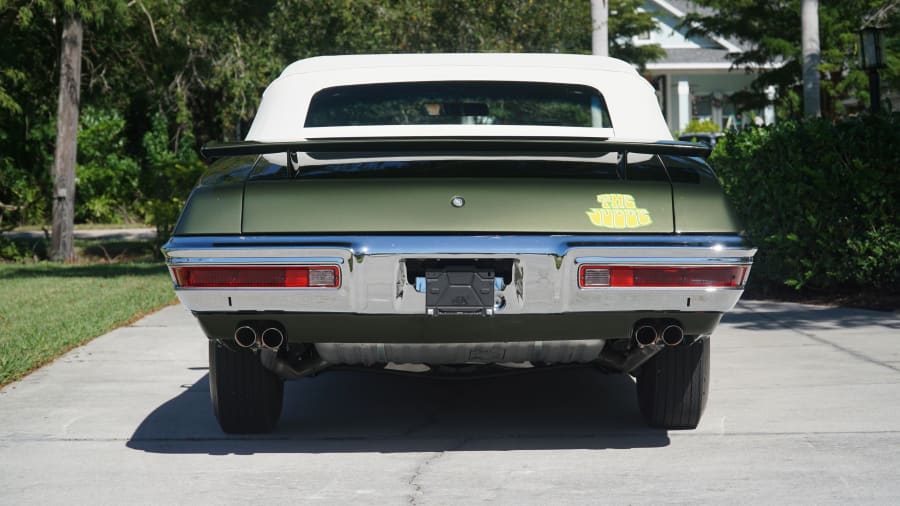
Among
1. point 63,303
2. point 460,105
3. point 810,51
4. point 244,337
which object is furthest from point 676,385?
point 810,51

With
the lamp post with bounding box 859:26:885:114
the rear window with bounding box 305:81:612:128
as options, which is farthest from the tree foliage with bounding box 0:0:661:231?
the rear window with bounding box 305:81:612:128

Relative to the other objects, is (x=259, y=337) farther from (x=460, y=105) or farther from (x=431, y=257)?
(x=460, y=105)

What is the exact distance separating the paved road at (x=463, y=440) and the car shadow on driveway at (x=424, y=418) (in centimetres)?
1

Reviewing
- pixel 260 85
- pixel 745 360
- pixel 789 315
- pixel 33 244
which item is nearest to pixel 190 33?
pixel 260 85

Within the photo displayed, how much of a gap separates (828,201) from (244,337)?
22.1 ft

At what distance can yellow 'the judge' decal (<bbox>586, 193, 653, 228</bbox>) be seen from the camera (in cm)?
478

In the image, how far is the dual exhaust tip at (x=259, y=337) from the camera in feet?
16.1

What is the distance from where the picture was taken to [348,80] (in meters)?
6.24

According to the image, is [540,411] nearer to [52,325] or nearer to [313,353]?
[313,353]

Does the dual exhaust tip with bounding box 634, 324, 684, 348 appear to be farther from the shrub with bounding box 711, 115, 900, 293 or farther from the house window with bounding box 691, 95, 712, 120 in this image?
the house window with bounding box 691, 95, 712, 120

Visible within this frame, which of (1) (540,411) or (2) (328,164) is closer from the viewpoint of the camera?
(2) (328,164)

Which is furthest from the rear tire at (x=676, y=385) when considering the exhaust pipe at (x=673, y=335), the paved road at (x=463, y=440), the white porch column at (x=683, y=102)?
the white porch column at (x=683, y=102)

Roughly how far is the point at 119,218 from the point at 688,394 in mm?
24010

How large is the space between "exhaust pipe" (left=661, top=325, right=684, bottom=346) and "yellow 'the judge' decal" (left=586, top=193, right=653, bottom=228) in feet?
1.54
